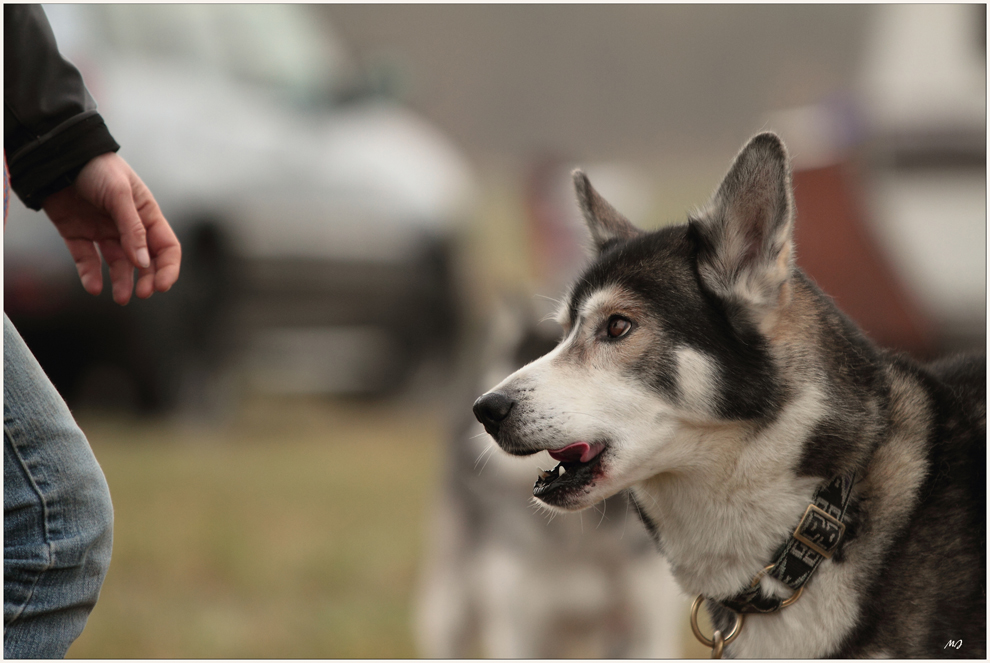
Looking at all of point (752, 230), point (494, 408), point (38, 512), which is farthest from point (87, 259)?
point (752, 230)

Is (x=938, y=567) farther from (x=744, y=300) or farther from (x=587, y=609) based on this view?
(x=587, y=609)

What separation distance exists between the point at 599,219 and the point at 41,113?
4.60ft

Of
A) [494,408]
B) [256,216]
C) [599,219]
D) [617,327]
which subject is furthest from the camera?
[256,216]

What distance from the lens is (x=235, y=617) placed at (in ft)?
14.7

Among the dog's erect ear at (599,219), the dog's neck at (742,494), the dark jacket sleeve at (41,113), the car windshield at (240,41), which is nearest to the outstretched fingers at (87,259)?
the dark jacket sleeve at (41,113)

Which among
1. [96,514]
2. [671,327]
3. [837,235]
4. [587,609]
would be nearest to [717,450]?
[671,327]

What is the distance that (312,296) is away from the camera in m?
8.34

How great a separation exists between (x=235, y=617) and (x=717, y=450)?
308cm

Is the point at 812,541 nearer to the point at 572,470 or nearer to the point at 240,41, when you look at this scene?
the point at 572,470

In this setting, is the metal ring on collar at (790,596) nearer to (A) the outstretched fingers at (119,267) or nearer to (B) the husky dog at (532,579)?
(A) the outstretched fingers at (119,267)

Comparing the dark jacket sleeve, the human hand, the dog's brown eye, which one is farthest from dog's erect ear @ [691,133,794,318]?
the dark jacket sleeve

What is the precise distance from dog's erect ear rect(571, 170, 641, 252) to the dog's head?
15.3 inches

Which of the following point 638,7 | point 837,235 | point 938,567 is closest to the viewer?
point 938,567

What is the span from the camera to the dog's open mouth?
6.82 ft
